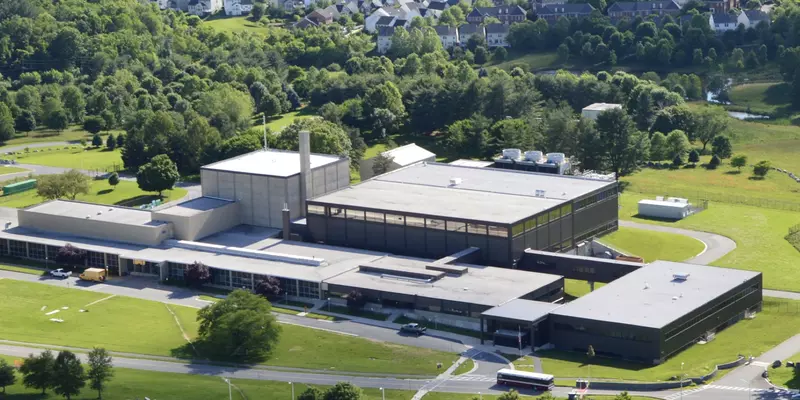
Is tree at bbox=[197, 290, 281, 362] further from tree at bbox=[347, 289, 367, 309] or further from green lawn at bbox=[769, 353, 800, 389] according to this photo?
green lawn at bbox=[769, 353, 800, 389]

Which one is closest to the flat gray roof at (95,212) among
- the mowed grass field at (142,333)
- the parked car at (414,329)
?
the mowed grass field at (142,333)

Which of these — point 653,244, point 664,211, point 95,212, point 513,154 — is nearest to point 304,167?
point 95,212

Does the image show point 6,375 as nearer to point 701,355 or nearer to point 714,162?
point 701,355

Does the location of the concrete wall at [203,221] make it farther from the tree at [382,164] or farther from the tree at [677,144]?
the tree at [677,144]

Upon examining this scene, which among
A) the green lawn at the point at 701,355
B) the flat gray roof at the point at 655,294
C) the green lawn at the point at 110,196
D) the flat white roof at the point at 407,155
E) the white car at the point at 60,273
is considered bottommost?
the green lawn at the point at 701,355

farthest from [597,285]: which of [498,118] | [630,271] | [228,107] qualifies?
[228,107]
